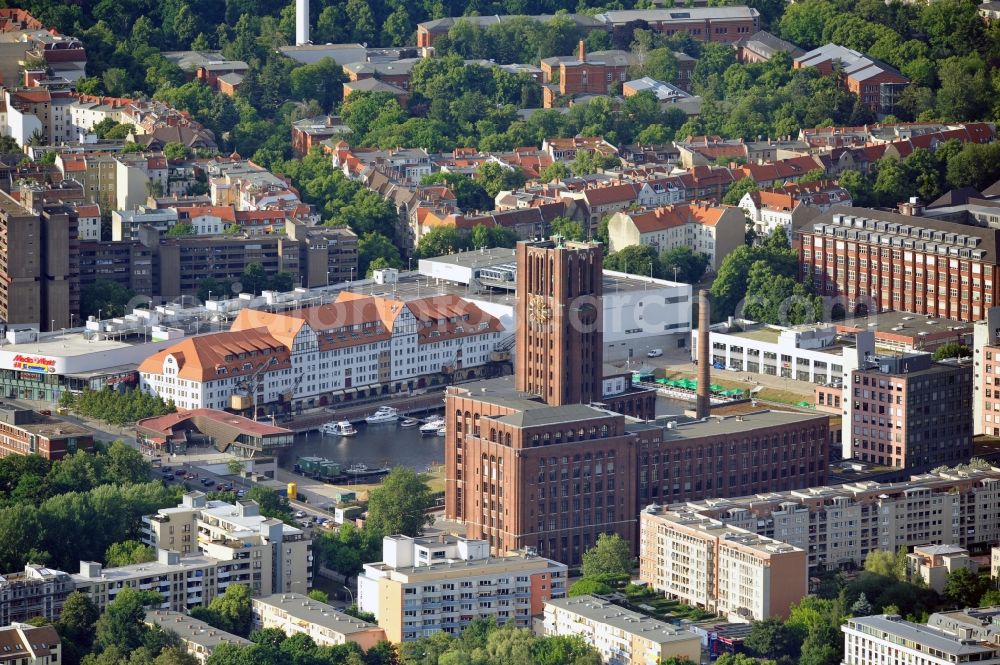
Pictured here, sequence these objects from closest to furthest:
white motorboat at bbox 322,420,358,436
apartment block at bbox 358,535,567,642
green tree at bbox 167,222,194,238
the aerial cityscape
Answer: apartment block at bbox 358,535,567,642, the aerial cityscape, white motorboat at bbox 322,420,358,436, green tree at bbox 167,222,194,238

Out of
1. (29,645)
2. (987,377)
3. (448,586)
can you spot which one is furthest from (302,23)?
(29,645)

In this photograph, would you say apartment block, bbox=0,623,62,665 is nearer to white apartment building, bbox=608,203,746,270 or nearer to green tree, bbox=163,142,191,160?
white apartment building, bbox=608,203,746,270

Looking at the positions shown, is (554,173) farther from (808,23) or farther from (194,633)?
(194,633)

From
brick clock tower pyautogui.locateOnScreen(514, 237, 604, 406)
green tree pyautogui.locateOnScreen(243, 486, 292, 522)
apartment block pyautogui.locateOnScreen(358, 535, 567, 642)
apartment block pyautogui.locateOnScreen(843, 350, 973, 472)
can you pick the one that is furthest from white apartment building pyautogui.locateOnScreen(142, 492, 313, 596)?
apartment block pyautogui.locateOnScreen(843, 350, 973, 472)

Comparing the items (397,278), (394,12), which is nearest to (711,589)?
(397,278)

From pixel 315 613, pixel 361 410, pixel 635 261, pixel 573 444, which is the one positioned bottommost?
pixel 315 613

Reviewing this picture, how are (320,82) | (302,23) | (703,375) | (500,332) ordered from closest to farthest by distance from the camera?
(703,375), (500,332), (320,82), (302,23)

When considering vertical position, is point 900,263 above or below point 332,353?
above
